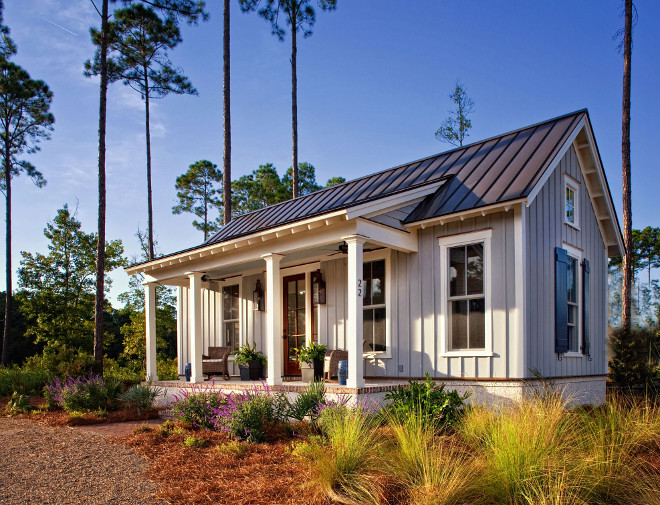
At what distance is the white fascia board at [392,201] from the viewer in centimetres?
775

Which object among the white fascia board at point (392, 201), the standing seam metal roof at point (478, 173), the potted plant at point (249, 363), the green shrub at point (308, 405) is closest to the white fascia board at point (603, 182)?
the standing seam metal roof at point (478, 173)

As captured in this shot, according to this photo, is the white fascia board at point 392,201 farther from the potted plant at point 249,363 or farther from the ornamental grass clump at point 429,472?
the potted plant at point 249,363

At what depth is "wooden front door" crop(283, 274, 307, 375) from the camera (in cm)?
1136

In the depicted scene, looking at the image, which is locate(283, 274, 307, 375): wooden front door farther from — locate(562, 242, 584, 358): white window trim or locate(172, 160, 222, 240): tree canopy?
locate(172, 160, 222, 240): tree canopy

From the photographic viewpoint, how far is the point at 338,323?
1036 cm

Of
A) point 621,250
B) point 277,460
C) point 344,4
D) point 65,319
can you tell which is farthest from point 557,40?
point 65,319

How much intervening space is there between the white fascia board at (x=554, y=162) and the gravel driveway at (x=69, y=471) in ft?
19.9

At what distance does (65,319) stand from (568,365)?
17.6 meters

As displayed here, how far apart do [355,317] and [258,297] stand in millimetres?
4822

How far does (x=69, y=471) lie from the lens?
562 centimetres

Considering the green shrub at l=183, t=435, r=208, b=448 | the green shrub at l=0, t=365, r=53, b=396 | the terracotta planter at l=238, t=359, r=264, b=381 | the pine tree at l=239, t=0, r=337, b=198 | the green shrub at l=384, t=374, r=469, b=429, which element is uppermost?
the pine tree at l=239, t=0, r=337, b=198

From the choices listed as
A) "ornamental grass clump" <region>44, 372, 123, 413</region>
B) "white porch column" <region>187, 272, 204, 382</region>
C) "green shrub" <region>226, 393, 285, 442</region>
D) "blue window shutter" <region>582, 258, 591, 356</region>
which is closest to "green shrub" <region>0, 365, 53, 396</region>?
"ornamental grass clump" <region>44, 372, 123, 413</region>

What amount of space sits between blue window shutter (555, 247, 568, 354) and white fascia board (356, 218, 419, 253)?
2.32 m

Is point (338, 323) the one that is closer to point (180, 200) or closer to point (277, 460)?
point (277, 460)
